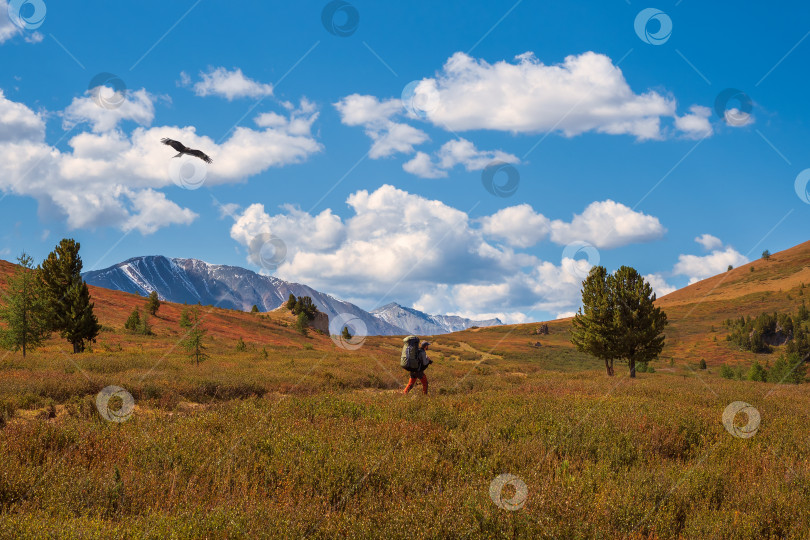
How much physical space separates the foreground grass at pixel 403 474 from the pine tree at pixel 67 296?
20.7 m

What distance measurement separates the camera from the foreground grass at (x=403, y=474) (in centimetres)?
371

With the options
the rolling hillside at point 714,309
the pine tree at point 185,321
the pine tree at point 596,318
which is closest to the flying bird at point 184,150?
the pine tree at point 596,318

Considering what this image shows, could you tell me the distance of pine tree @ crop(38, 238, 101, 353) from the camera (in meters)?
25.4

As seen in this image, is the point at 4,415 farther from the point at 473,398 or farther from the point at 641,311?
the point at 641,311

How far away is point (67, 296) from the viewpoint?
25547mm

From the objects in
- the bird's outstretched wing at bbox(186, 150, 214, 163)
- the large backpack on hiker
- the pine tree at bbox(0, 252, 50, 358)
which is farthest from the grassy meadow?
the pine tree at bbox(0, 252, 50, 358)

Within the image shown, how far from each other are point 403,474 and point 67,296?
28.3 metres

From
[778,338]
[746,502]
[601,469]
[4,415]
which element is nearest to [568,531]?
[601,469]

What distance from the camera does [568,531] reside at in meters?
3.70

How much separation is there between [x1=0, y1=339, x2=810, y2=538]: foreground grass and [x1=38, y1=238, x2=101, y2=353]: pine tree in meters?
20.7

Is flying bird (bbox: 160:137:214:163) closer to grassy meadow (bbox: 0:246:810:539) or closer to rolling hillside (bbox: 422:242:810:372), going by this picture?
grassy meadow (bbox: 0:246:810:539)

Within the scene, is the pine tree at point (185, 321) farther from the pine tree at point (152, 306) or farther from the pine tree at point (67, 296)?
the pine tree at point (67, 296)

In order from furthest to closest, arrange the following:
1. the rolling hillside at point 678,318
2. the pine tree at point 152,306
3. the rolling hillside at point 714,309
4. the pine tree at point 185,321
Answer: the rolling hillside at point 714,309 → the pine tree at point 152,306 → the rolling hillside at point 678,318 → the pine tree at point 185,321

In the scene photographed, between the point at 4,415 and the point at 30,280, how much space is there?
16.6 metres
